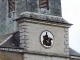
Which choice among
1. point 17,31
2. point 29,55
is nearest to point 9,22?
point 17,31

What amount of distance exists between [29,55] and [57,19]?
3.39 meters

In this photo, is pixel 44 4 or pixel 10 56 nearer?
pixel 10 56

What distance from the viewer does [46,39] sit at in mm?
31141

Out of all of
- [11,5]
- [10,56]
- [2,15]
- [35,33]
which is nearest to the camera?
[10,56]

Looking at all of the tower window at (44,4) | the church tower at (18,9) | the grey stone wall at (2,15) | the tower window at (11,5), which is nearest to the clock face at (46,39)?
the church tower at (18,9)

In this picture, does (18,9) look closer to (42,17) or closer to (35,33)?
(42,17)

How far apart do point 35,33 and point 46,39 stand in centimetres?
93

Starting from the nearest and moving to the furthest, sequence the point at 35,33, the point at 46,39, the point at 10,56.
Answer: the point at 10,56
the point at 35,33
the point at 46,39

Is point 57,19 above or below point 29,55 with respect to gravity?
above

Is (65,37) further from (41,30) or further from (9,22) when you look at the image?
(9,22)

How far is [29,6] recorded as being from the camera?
3100 centimetres

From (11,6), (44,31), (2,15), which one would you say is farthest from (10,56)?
(2,15)

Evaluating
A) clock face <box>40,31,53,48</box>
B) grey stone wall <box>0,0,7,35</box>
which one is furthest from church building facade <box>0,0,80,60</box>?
grey stone wall <box>0,0,7,35</box>

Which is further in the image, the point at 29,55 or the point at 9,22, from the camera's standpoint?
the point at 9,22
